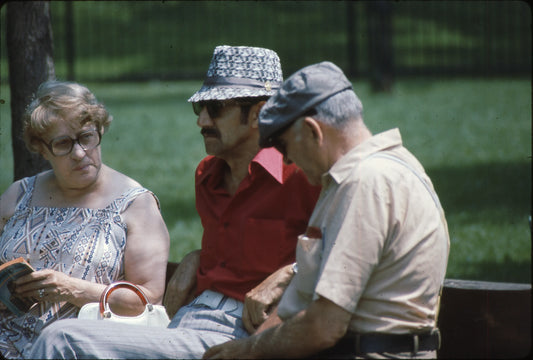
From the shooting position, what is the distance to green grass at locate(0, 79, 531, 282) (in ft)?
23.1

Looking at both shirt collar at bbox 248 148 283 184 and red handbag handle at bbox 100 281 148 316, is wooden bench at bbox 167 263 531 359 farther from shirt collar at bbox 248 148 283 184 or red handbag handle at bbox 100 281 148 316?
→ red handbag handle at bbox 100 281 148 316

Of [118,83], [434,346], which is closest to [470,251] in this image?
[434,346]

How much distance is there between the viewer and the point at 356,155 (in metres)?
2.52

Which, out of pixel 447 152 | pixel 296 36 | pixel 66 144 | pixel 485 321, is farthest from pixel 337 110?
pixel 296 36

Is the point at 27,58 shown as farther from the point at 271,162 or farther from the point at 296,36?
the point at 296,36

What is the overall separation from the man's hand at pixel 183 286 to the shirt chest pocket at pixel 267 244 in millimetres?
403

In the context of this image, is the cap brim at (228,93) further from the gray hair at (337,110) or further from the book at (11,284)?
the book at (11,284)

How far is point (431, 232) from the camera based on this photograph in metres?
2.47

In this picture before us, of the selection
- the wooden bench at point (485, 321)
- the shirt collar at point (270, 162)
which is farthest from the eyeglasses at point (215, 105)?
the wooden bench at point (485, 321)

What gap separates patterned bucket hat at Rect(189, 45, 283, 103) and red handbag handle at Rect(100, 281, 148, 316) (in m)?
0.89

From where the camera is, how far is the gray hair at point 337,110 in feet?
8.30

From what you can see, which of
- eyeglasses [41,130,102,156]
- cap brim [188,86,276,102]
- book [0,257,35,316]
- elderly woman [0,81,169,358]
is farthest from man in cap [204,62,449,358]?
eyeglasses [41,130,102,156]

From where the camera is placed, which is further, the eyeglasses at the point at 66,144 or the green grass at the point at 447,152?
the green grass at the point at 447,152

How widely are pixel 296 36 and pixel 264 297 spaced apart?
97.0 feet
